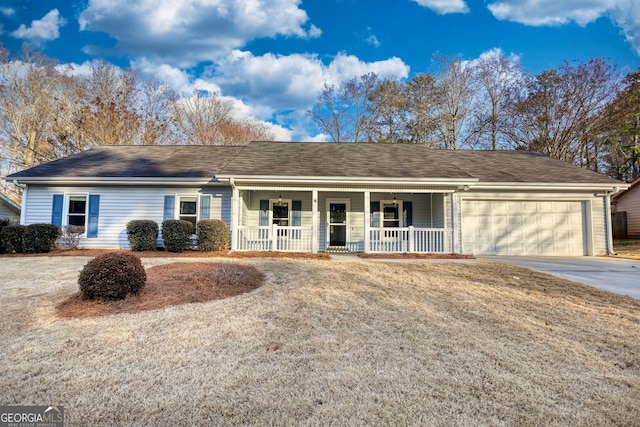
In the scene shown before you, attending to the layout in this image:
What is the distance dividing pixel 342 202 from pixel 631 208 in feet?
53.0

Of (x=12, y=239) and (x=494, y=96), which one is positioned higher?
(x=494, y=96)

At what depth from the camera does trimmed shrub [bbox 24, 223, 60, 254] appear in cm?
1000

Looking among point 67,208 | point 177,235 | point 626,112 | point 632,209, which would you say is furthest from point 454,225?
point 626,112

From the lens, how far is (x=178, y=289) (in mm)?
5387

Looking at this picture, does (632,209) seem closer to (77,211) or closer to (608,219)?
(608,219)

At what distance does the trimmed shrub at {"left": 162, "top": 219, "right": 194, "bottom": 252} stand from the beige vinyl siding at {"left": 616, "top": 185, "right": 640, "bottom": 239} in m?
21.5

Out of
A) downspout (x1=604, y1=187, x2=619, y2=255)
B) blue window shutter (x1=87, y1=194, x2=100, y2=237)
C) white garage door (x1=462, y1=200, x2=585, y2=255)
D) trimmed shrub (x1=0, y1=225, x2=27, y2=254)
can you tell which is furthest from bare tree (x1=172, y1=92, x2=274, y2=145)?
downspout (x1=604, y1=187, x2=619, y2=255)

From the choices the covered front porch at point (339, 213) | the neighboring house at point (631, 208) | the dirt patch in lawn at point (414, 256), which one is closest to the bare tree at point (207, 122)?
the covered front porch at point (339, 213)

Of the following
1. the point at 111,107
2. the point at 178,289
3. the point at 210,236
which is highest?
the point at 111,107

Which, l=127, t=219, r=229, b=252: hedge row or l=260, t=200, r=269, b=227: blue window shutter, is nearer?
l=127, t=219, r=229, b=252: hedge row

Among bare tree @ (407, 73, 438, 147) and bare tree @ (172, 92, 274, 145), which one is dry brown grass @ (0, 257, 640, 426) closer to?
bare tree @ (407, 73, 438, 147)

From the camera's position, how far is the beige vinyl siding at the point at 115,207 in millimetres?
11359

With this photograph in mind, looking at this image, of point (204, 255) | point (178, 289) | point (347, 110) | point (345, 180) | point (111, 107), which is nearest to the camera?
point (178, 289)

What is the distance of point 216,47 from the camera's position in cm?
1638
